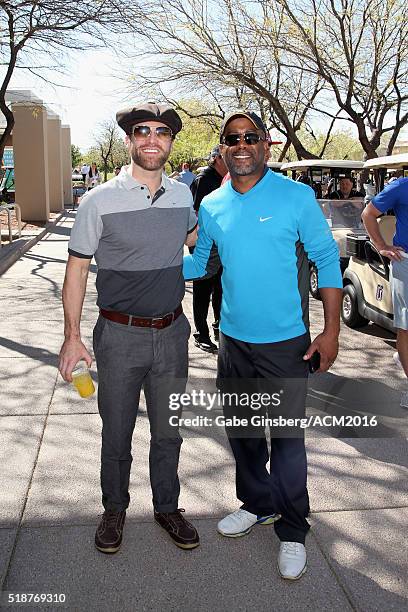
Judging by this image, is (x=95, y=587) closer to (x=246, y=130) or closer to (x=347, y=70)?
(x=246, y=130)

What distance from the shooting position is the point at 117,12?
1240cm

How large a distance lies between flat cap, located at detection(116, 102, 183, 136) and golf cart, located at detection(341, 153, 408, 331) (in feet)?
12.8

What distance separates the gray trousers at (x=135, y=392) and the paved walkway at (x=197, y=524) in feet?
0.80

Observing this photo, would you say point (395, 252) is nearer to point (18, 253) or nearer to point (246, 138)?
point (246, 138)

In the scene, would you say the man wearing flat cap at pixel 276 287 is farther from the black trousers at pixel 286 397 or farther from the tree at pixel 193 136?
the tree at pixel 193 136

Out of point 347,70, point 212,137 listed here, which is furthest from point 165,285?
point 212,137

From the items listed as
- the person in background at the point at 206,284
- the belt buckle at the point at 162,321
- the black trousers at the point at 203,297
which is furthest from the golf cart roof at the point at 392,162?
the belt buckle at the point at 162,321

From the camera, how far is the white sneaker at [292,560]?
2.66 metres

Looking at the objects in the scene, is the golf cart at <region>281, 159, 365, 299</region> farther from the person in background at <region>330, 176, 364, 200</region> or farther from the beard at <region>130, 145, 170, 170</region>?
the beard at <region>130, 145, 170, 170</region>

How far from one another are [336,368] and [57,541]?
10.8 ft

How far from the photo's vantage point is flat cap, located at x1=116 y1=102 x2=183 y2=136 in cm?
268

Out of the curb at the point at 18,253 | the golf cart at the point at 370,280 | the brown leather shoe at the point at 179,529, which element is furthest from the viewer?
the curb at the point at 18,253

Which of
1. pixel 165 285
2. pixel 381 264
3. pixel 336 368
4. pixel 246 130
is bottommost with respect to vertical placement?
pixel 336 368

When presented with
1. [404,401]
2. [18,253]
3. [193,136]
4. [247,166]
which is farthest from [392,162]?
[193,136]
